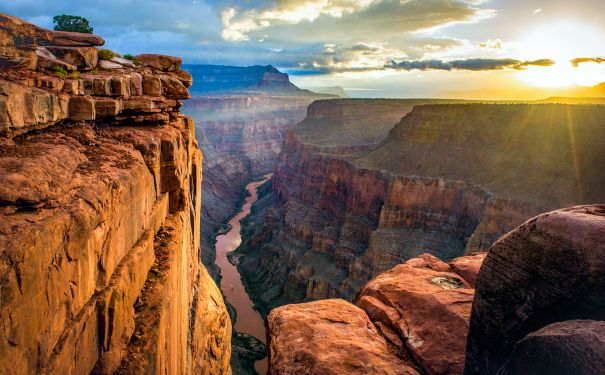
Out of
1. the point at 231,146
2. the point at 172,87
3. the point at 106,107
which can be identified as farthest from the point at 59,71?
the point at 231,146

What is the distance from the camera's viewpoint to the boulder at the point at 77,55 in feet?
34.4

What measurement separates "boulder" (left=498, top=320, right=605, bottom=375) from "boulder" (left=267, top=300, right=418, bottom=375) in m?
2.54

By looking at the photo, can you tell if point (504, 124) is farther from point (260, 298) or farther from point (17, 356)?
point (17, 356)

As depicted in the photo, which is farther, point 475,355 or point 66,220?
point 475,355

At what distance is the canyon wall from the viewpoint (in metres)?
36.6

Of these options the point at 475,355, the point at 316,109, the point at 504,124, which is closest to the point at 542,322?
the point at 475,355

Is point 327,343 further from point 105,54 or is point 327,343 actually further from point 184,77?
point 184,77

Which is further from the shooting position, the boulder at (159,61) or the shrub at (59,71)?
the boulder at (159,61)

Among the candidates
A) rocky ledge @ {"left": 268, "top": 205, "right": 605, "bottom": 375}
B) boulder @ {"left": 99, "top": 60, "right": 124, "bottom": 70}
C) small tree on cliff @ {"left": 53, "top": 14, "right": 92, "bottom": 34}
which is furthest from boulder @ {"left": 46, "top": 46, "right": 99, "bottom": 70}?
small tree on cliff @ {"left": 53, "top": 14, "right": 92, "bottom": 34}

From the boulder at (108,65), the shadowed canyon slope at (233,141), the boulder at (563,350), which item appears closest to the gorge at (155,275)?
the boulder at (563,350)

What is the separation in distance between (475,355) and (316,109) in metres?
89.7

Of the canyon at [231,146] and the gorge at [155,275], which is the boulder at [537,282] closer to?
the gorge at [155,275]

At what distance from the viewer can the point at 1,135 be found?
6375 millimetres

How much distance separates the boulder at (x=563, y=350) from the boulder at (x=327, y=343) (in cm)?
254
